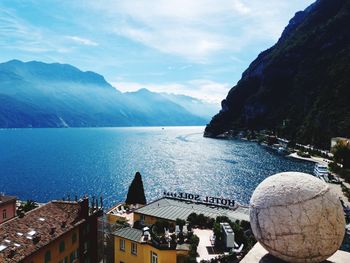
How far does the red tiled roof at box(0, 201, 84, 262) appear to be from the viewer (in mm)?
27000

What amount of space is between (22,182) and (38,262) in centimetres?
8557

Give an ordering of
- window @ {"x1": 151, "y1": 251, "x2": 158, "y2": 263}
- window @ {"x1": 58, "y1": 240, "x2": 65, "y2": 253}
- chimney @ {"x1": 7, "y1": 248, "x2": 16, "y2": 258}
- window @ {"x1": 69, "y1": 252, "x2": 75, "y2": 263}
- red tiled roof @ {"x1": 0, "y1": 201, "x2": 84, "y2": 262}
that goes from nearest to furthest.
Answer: chimney @ {"x1": 7, "y1": 248, "x2": 16, "y2": 258} < red tiled roof @ {"x1": 0, "y1": 201, "x2": 84, "y2": 262} < window @ {"x1": 151, "y1": 251, "x2": 158, "y2": 263} < window @ {"x1": 58, "y1": 240, "x2": 65, "y2": 253} < window @ {"x1": 69, "y1": 252, "x2": 75, "y2": 263}

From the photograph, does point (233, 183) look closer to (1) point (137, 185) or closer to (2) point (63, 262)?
(1) point (137, 185)

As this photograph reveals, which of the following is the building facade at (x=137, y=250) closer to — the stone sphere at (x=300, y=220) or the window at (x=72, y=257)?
the window at (x=72, y=257)

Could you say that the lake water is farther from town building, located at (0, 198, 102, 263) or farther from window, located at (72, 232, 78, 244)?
window, located at (72, 232, 78, 244)

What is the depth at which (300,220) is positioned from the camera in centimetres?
1134

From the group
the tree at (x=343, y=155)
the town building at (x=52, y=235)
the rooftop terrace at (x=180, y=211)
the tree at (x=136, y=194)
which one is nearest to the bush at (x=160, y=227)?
the rooftop terrace at (x=180, y=211)

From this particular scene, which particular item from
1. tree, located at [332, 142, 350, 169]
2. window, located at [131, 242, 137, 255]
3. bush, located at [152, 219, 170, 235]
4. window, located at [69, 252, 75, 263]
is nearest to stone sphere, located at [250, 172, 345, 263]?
bush, located at [152, 219, 170, 235]

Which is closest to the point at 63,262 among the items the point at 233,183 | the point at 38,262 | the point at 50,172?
the point at 38,262

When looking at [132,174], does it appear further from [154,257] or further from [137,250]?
[154,257]

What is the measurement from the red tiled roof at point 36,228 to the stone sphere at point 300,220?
22.9m

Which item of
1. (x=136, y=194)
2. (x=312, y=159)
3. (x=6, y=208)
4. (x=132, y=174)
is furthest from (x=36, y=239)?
(x=312, y=159)

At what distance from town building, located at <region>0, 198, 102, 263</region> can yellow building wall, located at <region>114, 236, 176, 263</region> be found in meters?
5.56

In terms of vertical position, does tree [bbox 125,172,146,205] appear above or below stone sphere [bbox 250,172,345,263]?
below
